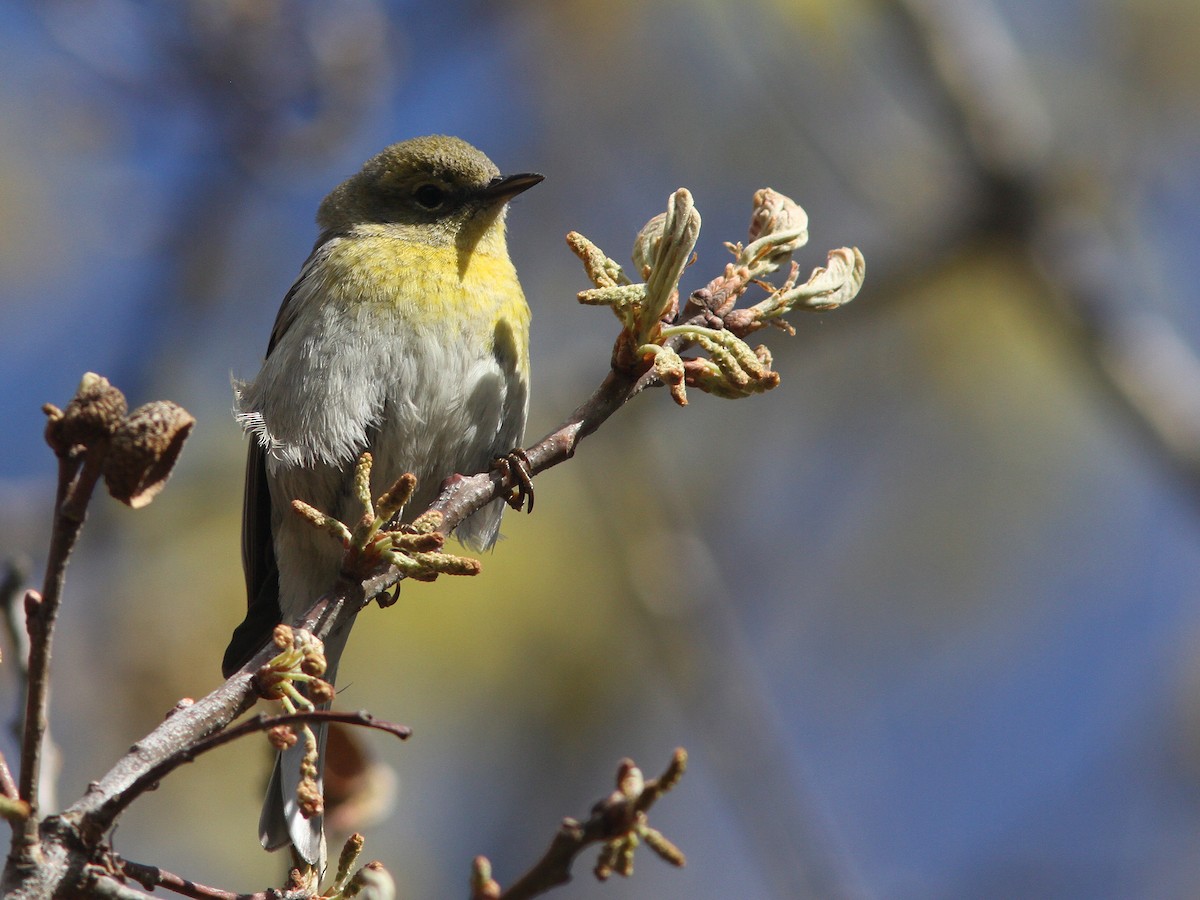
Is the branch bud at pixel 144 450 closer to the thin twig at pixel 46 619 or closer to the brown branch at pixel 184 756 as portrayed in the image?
the thin twig at pixel 46 619

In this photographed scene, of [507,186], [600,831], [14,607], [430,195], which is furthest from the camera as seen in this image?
[430,195]

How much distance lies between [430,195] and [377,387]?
3.34 feet

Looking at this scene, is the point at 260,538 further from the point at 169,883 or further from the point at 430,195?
the point at 169,883

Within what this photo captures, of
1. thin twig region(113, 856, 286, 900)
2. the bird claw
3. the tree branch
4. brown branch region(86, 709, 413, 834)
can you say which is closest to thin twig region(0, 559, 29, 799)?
thin twig region(113, 856, 286, 900)

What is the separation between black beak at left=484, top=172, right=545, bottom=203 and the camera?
13.8 ft

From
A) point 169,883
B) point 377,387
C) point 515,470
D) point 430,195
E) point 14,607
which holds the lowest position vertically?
point 169,883

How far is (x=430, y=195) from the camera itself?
459 centimetres

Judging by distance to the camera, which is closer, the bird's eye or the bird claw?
the bird claw

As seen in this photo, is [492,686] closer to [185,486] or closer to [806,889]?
[185,486]

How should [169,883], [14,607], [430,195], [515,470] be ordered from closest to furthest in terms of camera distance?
[169,883]
[14,607]
[515,470]
[430,195]

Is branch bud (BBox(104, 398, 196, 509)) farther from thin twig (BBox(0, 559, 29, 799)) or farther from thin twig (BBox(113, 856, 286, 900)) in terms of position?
thin twig (BBox(0, 559, 29, 799))

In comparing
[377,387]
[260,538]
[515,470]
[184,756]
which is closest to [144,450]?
[184,756]

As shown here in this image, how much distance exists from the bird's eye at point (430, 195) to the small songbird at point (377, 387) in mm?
110

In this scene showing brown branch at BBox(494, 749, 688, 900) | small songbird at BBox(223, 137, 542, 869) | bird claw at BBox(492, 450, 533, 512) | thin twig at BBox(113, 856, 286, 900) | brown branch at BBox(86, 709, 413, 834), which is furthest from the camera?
small songbird at BBox(223, 137, 542, 869)
